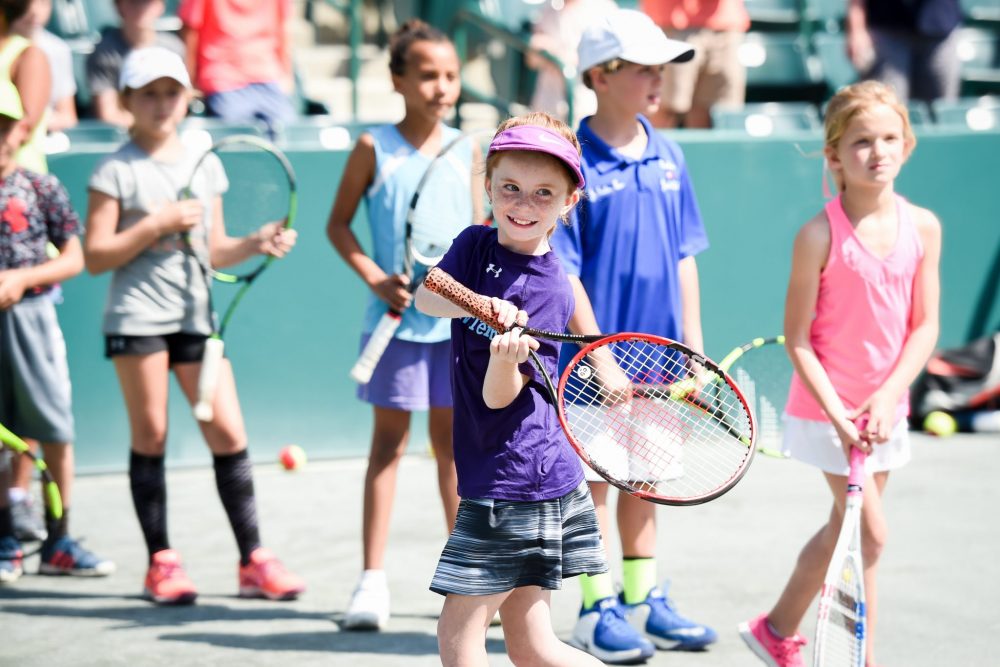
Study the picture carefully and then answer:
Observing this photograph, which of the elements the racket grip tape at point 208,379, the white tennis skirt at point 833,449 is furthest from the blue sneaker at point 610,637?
the racket grip tape at point 208,379

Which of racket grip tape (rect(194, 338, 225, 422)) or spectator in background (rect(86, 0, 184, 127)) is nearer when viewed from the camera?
racket grip tape (rect(194, 338, 225, 422))

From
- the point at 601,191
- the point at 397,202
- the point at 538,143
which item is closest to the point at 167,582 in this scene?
the point at 397,202

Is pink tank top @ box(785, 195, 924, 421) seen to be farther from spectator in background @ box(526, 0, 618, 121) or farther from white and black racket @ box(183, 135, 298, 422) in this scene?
spectator in background @ box(526, 0, 618, 121)

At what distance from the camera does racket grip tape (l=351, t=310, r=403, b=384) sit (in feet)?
14.1

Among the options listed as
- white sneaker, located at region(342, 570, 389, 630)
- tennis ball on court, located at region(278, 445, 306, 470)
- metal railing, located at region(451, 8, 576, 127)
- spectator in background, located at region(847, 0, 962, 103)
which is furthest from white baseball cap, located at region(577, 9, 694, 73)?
spectator in background, located at region(847, 0, 962, 103)

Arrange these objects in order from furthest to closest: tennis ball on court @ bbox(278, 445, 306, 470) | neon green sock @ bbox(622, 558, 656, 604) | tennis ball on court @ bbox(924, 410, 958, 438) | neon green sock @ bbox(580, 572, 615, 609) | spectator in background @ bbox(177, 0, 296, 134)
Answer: spectator in background @ bbox(177, 0, 296, 134) < tennis ball on court @ bbox(924, 410, 958, 438) < tennis ball on court @ bbox(278, 445, 306, 470) < neon green sock @ bbox(622, 558, 656, 604) < neon green sock @ bbox(580, 572, 615, 609)

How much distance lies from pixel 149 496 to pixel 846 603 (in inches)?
96.8

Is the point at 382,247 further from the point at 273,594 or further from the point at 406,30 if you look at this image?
the point at 273,594

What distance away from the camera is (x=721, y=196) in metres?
7.09

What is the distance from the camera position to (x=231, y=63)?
7.40 meters

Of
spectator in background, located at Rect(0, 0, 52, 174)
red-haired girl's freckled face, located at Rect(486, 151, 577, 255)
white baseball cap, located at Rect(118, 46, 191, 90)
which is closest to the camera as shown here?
red-haired girl's freckled face, located at Rect(486, 151, 577, 255)

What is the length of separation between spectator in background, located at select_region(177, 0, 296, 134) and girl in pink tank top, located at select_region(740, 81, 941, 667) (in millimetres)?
4156

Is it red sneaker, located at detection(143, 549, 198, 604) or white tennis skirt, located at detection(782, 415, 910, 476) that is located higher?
white tennis skirt, located at detection(782, 415, 910, 476)

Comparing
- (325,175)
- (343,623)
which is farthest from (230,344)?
(343,623)
